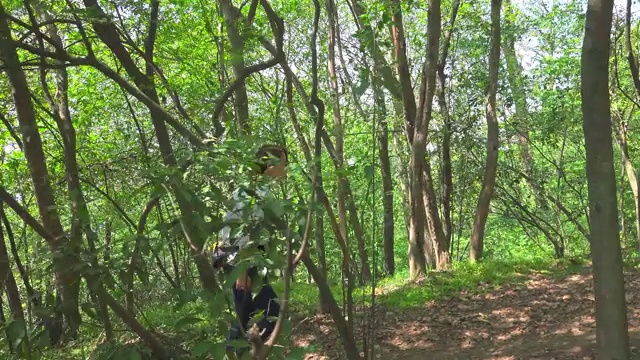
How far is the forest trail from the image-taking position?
16.7 feet

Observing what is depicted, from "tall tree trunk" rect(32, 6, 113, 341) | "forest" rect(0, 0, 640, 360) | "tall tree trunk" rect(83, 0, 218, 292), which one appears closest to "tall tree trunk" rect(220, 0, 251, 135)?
"forest" rect(0, 0, 640, 360)

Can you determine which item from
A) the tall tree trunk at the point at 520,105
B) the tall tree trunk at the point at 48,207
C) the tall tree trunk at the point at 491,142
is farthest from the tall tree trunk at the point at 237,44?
the tall tree trunk at the point at 520,105

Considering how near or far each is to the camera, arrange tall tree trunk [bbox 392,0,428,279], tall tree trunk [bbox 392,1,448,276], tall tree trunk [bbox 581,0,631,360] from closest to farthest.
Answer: tall tree trunk [bbox 581,0,631,360] → tall tree trunk [bbox 392,1,448,276] → tall tree trunk [bbox 392,0,428,279]

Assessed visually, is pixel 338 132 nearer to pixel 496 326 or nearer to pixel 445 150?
pixel 496 326

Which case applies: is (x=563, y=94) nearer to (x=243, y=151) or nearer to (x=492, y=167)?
(x=492, y=167)

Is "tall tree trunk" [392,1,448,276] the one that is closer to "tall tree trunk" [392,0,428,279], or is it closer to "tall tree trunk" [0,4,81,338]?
"tall tree trunk" [392,0,428,279]

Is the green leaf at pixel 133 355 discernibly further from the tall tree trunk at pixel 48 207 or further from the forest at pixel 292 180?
the tall tree trunk at pixel 48 207

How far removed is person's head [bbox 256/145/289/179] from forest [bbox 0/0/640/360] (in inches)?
0.6

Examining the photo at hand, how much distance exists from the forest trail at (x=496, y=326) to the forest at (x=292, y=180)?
0.03 metres

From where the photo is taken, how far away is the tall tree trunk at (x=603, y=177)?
9.75 feet

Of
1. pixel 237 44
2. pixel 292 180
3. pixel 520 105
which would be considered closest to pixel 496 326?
pixel 237 44

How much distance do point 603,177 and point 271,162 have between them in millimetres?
1875

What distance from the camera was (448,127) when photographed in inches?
396

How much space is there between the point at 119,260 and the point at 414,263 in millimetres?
6407
